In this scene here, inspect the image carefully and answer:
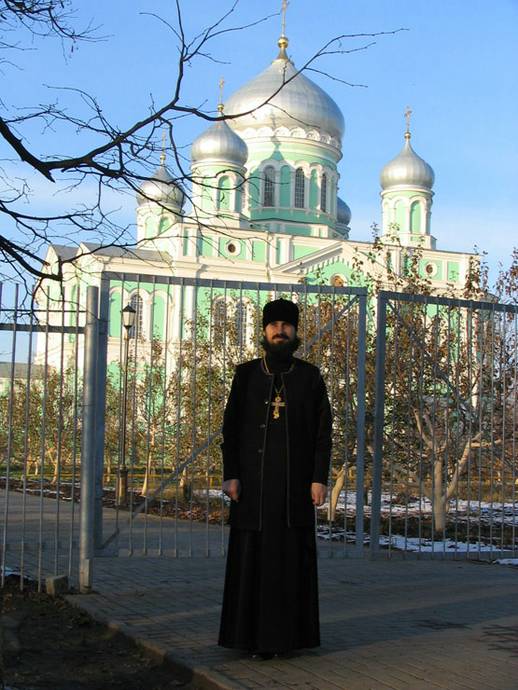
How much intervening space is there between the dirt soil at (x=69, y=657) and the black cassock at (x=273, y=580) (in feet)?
1.41

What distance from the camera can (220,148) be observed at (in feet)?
165

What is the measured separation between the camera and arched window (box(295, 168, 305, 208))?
54031 mm

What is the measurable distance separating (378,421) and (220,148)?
43119 millimetres

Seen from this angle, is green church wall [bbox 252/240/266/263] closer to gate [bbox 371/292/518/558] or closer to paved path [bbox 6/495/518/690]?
gate [bbox 371/292/518/558]

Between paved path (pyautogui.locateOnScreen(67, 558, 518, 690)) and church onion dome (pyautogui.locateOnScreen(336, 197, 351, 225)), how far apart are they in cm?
5344

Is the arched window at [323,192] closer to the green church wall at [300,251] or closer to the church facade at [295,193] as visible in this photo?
the church facade at [295,193]

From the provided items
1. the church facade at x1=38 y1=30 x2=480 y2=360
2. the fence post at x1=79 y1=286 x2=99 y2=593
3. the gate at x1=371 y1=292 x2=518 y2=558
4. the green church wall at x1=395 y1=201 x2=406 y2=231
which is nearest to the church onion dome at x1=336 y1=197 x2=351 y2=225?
the church facade at x1=38 y1=30 x2=480 y2=360

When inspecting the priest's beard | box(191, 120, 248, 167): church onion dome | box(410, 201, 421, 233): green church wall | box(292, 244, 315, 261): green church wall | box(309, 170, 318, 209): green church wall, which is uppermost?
box(191, 120, 248, 167): church onion dome

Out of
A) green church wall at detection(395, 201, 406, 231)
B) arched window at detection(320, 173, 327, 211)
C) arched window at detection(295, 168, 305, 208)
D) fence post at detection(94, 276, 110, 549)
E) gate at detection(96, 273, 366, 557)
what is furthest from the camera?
green church wall at detection(395, 201, 406, 231)

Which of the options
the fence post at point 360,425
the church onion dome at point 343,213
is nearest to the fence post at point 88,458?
the fence post at point 360,425

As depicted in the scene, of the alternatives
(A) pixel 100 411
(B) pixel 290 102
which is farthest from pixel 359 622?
(B) pixel 290 102

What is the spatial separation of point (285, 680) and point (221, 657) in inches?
21.6

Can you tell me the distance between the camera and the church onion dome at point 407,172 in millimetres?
55719

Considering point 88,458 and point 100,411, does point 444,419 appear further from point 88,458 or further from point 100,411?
point 88,458
